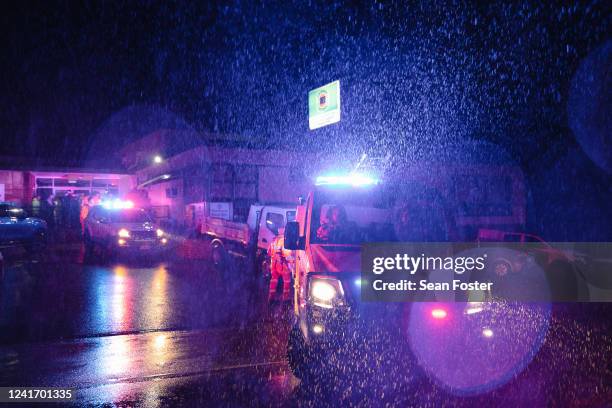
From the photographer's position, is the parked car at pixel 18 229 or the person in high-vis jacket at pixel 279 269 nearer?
the person in high-vis jacket at pixel 279 269

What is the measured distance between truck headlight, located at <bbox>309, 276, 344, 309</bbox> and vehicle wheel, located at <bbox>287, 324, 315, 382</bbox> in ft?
2.17

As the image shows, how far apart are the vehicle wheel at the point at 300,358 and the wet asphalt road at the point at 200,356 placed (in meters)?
0.09

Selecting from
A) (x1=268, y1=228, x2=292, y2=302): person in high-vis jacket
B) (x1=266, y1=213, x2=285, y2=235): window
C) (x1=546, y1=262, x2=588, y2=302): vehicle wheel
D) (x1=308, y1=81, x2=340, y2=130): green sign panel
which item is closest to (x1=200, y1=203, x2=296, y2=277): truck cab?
(x1=266, y1=213, x2=285, y2=235): window

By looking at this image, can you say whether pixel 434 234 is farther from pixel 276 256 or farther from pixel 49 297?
pixel 49 297

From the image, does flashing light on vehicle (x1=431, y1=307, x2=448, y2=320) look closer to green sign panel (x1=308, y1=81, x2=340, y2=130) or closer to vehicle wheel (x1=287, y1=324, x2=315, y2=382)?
vehicle wheel (x1=287, y1=324, x2=315, y2=382)

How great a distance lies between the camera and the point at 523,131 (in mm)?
24453

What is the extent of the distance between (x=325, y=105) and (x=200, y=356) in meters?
25.5

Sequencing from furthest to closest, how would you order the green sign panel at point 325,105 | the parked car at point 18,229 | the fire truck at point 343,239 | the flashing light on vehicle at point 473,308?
the green sign panel at point 325,105, the parked car at point 18,229, the fire truck at point 343,239, the flashing light on vehicle at point 473,308

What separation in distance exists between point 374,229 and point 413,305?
1489 millimetres

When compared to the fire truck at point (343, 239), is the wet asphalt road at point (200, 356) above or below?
below

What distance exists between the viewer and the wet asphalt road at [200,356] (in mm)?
4668

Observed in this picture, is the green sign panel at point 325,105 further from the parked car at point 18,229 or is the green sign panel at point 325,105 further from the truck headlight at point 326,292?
the truck headlight at point 326,292

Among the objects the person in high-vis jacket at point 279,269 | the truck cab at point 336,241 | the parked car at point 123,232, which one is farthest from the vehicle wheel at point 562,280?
the parked car at point 123,232

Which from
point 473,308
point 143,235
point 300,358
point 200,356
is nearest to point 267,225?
point 200,356
